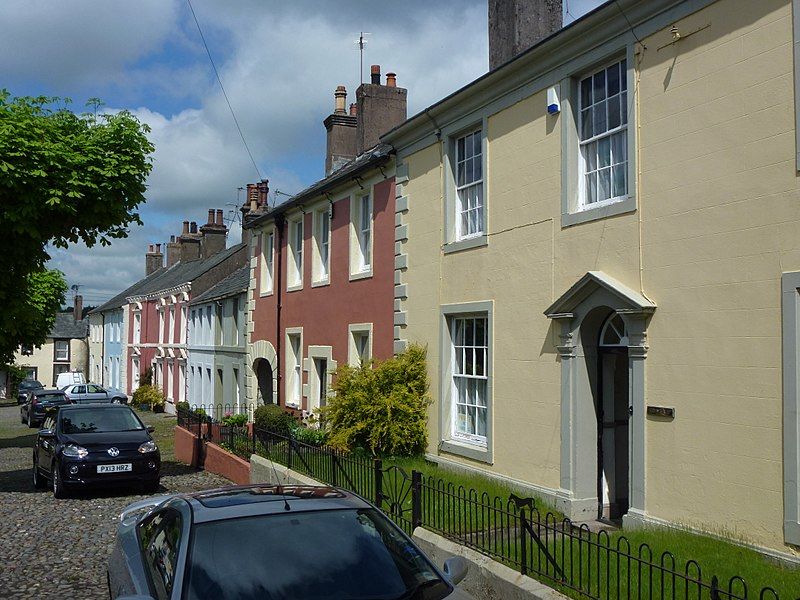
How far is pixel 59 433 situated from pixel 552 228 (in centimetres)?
975

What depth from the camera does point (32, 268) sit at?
50.1 ft

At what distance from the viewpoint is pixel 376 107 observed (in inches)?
879

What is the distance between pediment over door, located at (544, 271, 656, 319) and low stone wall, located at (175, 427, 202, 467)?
38.7 feet

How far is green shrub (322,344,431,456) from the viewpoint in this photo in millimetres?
13656

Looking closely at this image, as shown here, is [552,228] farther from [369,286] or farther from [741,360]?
[369,286]

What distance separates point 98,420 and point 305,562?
12.0 m

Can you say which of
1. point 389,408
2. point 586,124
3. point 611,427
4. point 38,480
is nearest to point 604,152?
point 586,124

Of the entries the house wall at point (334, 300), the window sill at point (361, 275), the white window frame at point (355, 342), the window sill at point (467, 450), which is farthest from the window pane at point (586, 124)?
the white window frame at point (355, 342)

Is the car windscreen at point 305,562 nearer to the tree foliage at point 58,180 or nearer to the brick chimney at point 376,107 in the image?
the tree foliage at point 58,180

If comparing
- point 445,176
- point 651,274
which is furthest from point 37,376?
point 651,274

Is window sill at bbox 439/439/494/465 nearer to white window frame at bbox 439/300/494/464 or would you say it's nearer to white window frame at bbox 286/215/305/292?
white window frame at bbox 439/300/494/464

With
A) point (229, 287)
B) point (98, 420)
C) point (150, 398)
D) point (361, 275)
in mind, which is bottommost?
point (150, 398)

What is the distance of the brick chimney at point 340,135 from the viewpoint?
24781 mm

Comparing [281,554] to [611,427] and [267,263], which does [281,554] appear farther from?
[267,263]
